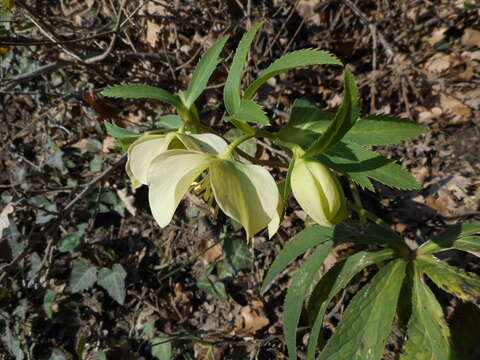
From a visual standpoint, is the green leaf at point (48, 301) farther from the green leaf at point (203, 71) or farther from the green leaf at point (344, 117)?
the green leaf at point (344, 117)

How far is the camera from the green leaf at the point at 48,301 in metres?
1.94

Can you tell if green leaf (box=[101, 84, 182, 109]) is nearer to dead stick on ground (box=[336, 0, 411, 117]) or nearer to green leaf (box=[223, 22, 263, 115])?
green leaf (box=[223, 22, 263, 115])

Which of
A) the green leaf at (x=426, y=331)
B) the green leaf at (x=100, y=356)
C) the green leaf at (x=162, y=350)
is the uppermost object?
the green leaf at (x=426, y=331)

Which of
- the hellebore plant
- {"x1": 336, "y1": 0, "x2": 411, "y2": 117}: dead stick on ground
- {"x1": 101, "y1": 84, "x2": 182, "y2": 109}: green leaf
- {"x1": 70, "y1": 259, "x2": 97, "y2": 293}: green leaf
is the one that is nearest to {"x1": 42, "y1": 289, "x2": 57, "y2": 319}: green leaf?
{"x1": 70, "y1": 259, "x2": 97, "y2": 293}: green leaf

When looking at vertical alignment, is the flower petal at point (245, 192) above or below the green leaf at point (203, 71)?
below

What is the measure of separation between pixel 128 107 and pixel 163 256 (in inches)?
37.5

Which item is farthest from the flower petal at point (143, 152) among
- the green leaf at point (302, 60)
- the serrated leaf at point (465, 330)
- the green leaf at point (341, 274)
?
the serrated leaf at point (465, 330)

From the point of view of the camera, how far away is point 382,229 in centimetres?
134

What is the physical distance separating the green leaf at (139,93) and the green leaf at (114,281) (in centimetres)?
113

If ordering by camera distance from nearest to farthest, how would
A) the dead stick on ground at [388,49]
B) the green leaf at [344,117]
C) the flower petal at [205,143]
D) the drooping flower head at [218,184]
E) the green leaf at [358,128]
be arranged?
the green leaf at [344,117], the drooping flower head at [218,184], the flower petal at [205,143], the green leaf at [358,128], the dead stick on ground at [388,49]

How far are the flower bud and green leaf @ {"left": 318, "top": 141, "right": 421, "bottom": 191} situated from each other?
0.43ft

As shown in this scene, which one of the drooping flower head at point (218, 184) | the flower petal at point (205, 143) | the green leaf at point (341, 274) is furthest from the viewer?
the green leaf at point (341, 274)

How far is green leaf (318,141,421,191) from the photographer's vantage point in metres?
0.96

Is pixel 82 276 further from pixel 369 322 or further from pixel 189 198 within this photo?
pixel 369 322
